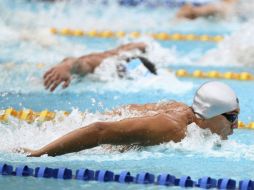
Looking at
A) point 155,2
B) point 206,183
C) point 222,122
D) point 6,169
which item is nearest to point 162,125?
point 222,122

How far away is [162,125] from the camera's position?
409cm

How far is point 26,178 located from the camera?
3.79 metres

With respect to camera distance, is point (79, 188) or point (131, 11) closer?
point (79, 188)

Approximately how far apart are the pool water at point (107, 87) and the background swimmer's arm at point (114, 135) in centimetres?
9

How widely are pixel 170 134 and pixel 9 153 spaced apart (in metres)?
0.87

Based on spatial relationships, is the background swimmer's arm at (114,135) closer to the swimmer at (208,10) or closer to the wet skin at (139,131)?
the wet skin at (139,131)

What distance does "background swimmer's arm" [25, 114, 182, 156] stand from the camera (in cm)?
395

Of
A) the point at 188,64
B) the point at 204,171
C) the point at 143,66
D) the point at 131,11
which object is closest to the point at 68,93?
the point at 143,66

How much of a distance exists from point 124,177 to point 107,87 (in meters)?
2.84

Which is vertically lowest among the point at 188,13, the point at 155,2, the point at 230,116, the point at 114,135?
the point at 114,135

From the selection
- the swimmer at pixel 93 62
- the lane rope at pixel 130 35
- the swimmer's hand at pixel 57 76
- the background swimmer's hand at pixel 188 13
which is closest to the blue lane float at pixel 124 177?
the swimmer's hand at pixel 57 76

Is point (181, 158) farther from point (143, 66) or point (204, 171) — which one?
point (143, 66)

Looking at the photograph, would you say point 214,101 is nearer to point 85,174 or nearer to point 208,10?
point 85,174

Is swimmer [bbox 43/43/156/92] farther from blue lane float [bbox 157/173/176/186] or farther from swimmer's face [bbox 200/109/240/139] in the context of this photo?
blue lane float [bbox 157/173/176/186]
